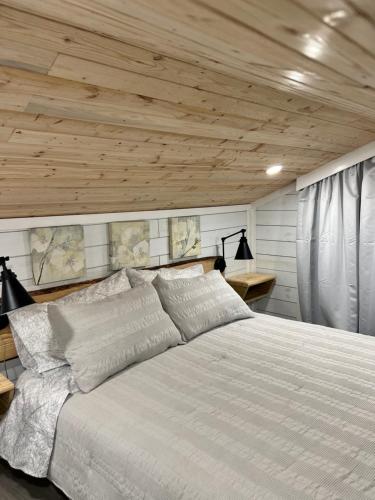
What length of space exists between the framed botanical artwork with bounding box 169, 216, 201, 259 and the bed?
1.10 meters

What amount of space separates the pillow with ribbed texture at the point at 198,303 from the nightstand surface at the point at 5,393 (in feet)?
3.21

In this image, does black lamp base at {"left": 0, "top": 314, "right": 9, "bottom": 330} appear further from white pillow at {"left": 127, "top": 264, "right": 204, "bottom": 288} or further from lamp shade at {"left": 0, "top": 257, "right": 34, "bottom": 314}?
white pillow at {"left": 127, "top": 264, "right": 204, "bottom": 288}

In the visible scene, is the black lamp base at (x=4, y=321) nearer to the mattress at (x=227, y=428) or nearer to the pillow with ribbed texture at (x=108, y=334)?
the pillow with ribbed texture at (x=108, y=334)

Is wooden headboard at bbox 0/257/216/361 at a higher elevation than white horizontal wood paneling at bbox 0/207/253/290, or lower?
lower

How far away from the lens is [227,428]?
1.59 metres

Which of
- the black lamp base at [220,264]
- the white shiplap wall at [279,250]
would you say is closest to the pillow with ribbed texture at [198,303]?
the black lamp base at [220,264]

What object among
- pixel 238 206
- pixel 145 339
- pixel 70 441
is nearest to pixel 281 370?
pixel 145 339

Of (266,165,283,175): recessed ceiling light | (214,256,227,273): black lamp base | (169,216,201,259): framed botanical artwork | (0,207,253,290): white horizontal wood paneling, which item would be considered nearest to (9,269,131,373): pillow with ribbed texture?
(0,207,253,290): white horizontal wood paneling

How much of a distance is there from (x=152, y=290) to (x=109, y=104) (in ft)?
4.15

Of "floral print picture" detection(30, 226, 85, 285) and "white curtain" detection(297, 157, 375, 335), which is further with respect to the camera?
"white curtain" detection(297, 157, 375, 335)

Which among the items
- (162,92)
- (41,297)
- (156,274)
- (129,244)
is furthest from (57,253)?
(162,92)

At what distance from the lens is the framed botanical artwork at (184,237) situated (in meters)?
3.24

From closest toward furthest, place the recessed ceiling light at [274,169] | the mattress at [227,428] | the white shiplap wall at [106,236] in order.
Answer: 1. the mattress at [227,428]
2. the white shiplap wall at [106,236]
3. the recessed ceiling light at [274,169]

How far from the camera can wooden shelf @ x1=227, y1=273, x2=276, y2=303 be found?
3.64m
